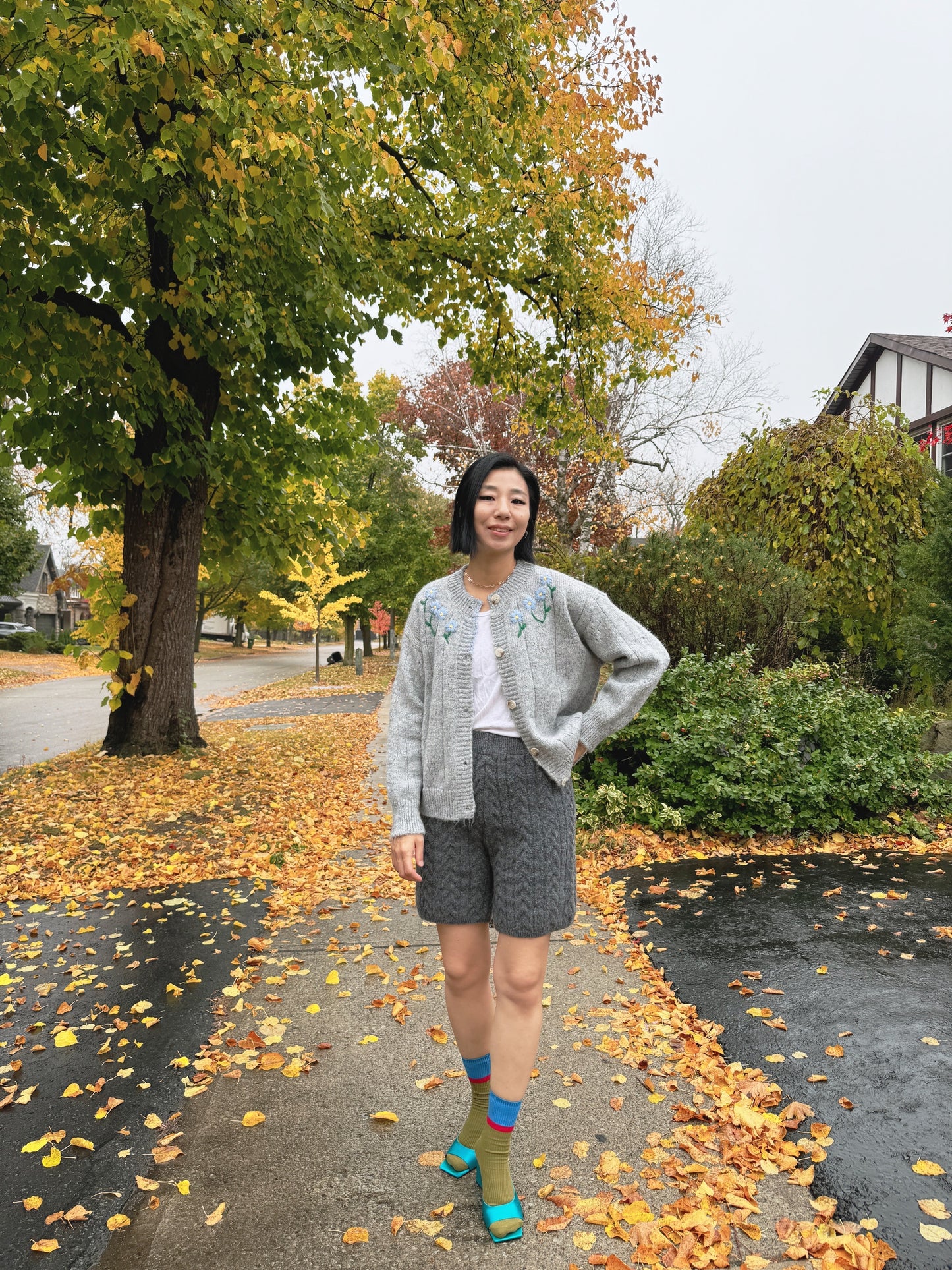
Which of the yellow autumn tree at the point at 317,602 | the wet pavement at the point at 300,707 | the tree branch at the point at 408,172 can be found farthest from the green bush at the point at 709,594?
the yellow autumn tree at the point at 317,602

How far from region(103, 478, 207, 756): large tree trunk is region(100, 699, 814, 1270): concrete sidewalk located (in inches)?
195

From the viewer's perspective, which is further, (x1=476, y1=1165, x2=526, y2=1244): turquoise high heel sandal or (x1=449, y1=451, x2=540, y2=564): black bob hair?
(x1=449, y1=451, x2=540, y2=564): black bob hair

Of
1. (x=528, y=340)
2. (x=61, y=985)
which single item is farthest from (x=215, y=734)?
(x=61, y=985)

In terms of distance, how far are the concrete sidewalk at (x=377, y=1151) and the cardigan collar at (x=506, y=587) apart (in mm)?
1597

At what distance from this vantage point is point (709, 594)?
6.59 meters

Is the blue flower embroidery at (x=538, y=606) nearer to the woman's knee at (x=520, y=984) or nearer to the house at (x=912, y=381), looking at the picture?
the woman's knee at (x=520, y=984)


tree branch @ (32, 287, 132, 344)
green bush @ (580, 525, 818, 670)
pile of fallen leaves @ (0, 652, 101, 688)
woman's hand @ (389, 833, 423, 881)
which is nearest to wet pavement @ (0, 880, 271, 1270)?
woman's hand @ (389, 833, 423, 881)

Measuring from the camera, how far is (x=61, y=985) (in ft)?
11.7

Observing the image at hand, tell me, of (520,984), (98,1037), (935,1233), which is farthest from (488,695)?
(98,1037)

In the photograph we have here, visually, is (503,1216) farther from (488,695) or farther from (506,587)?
(506,587)

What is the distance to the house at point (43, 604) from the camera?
55.8 meters

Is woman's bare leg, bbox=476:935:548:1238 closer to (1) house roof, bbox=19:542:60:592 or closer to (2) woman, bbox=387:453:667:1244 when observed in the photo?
(2) woman, bbox=387:453:667:1244

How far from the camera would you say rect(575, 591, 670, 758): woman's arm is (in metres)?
2.20

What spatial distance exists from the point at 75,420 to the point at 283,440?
224 centimetres
